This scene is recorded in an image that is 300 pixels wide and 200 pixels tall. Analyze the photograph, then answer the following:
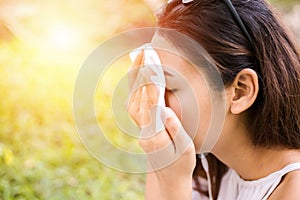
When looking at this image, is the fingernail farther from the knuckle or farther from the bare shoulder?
the bare shoulder

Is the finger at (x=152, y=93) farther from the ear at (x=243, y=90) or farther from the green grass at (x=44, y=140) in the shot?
the green grass at (x=44, y=140)

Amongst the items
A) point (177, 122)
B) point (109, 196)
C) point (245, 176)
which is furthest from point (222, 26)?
point (109, 196)

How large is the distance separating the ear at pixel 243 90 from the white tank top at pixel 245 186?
0.13 metres

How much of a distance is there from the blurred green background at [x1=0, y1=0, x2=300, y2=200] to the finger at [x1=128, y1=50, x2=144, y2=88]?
1.63 feet

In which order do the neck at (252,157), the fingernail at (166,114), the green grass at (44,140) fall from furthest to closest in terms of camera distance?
the green grass at (44,140), the neck at (252,157), the fingernail at (166,114)

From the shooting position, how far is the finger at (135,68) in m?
0.91

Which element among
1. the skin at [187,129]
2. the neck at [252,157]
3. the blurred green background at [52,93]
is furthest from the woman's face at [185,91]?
the blurred green background at [52,93]

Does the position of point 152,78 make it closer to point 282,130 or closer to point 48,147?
point 282,130

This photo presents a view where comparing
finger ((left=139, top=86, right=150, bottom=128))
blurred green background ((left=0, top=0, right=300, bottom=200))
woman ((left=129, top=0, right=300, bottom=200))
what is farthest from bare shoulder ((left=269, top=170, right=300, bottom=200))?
blurred green background ((left=0, top=0, right=300, bottom=200))

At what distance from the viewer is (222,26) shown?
2.99ft

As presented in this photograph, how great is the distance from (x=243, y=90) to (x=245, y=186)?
216 mm

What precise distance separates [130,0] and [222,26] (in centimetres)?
83

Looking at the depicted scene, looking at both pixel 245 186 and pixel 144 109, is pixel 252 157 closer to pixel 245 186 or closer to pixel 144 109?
pixel 245 186

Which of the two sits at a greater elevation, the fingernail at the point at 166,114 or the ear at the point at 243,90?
the ear at the point at 243,90
